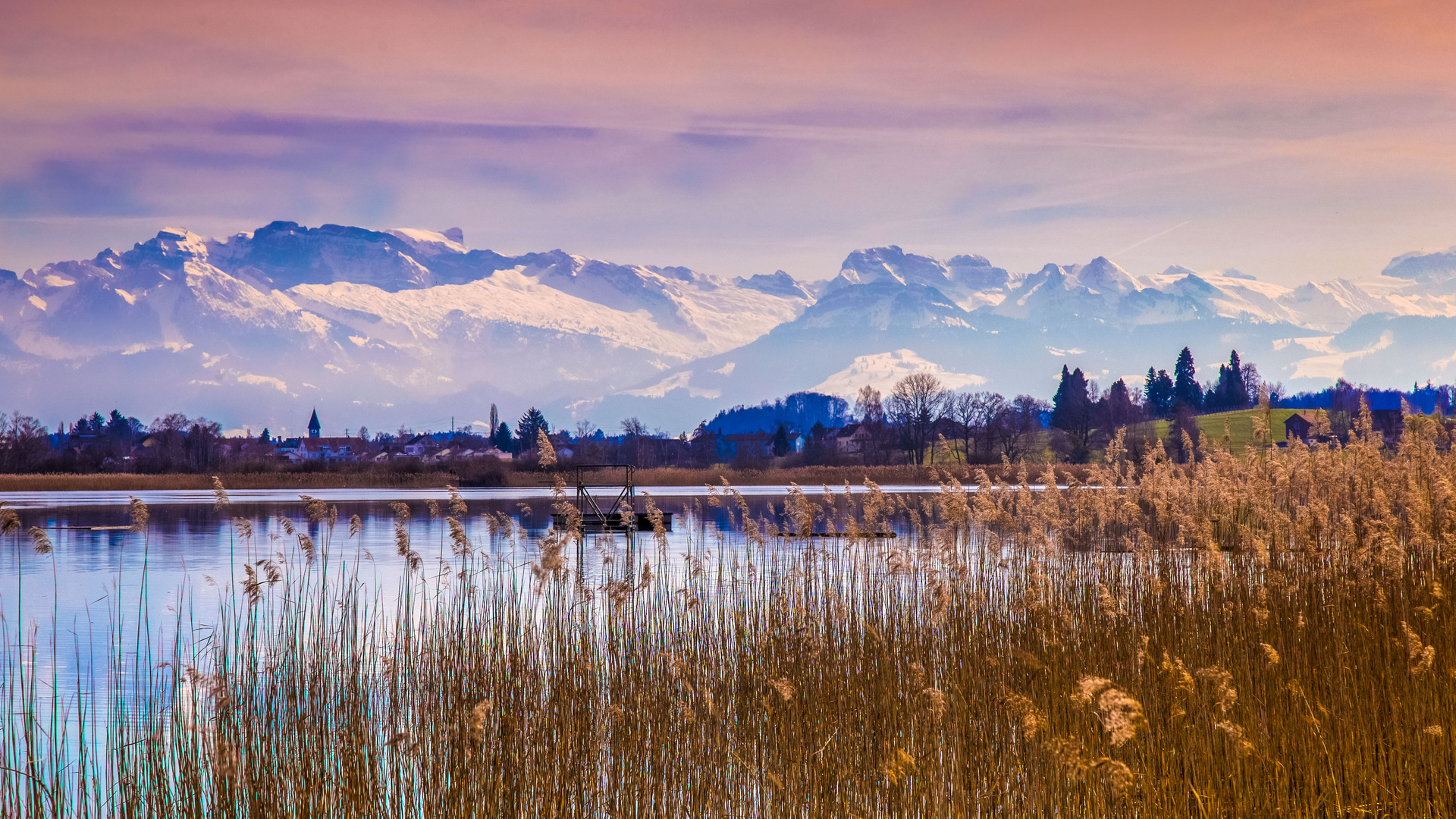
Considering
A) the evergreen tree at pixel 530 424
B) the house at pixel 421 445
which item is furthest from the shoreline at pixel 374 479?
the house at pixel 421 445

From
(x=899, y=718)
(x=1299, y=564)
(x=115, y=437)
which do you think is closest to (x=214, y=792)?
(x=899, y=718)

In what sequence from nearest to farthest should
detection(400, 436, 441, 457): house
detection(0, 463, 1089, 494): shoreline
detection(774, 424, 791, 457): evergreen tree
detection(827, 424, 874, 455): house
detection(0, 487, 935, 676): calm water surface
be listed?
detection(0, 487, 935, 676): calm water surface, detection(0, 463, 1089, 494): shoreline, detection(827, 424, 874, 455): house, detection(774, 424, 791, 457): evergreen tree, detection(400, 436, 441, 457): house

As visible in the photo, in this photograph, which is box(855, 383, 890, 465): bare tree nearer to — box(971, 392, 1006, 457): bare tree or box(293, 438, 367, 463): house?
box(971, 392, 1006, 457): bare tree

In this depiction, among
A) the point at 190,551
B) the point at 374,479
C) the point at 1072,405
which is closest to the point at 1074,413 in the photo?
the point at 1072,405

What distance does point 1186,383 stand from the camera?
132500 mm

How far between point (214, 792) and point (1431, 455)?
40.4ft

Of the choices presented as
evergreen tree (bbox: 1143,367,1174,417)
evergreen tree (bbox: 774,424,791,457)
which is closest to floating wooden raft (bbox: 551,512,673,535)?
evergreen tree (bbox: 774,424,791,457)

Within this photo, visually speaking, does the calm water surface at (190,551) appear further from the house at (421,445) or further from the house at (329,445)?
the house at (421,445)

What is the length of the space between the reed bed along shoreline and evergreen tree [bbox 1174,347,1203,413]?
427 ft

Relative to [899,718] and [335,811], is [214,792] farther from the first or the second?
[899,718]

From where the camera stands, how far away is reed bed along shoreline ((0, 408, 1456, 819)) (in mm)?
5418

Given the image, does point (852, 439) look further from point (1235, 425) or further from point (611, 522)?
point (611, 522)

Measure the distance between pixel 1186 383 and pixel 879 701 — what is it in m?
138

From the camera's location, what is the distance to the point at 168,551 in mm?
25750
